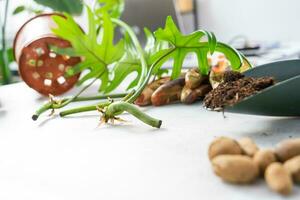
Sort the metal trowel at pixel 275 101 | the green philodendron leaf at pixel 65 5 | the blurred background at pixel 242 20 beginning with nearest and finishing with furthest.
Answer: the metal trowel at pixel 275 101 → the green philodendron leaf at pixel 65 5 → the blurred background at pixel 242 20

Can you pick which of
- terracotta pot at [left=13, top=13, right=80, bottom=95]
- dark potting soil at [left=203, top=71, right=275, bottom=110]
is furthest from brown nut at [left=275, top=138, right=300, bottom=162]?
terracotta pot at [left=13, top=13, right=80, bottom=95]

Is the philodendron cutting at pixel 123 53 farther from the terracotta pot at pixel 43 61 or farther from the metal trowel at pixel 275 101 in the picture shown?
the metal trowel at pixel 275 101

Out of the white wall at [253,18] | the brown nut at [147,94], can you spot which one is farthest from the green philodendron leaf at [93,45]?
the white wall at [253,18]

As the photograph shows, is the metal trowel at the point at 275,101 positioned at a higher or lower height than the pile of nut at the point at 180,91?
higher

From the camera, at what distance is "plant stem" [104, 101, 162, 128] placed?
0.48 m

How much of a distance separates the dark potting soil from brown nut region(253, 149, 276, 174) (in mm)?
119

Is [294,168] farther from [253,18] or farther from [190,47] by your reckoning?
[253,18]

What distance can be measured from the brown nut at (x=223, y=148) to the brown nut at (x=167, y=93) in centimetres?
31

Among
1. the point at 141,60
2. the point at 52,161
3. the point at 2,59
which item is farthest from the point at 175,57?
the point at 2,59

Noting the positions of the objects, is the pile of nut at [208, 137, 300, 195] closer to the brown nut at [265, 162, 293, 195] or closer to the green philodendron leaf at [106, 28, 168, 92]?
the brown nut at [265, 162, 293, 195]

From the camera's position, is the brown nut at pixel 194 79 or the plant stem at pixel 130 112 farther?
the brown nut at pixel 194 79

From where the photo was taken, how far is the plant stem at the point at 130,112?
48 cm

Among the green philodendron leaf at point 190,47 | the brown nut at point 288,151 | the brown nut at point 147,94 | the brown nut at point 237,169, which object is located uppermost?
the green philodendron leaf at point 190,47

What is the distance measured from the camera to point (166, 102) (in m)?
0.63
